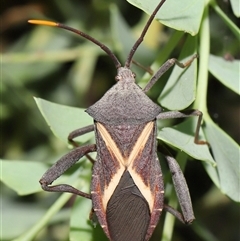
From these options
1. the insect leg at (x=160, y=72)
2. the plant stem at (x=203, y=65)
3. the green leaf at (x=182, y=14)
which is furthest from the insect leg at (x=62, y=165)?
the green leaf at (x=182, y=14)

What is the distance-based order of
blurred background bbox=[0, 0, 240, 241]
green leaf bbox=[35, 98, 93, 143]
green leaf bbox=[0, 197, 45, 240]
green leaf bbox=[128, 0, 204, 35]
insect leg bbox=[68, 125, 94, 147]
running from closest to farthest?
green leaf bbox=[128, 0, 204, 35] < green leaf bbox=[35, 98, 93, 143] < insect leg bbox=[68, 125, 94, 147] < green leaf bbox=[0, 197, 45, 240] < blurred background bbox=[0, 0, 240, 241]

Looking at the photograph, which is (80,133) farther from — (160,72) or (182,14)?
(182,14)

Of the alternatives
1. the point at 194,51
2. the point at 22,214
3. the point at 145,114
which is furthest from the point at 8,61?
the point at 194,51

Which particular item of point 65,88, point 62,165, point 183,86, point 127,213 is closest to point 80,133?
point 62,165

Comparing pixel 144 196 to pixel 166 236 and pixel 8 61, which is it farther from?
pixel 8 61

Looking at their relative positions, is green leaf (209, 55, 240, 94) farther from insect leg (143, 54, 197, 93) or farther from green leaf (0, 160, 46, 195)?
green leaf (0, 160, 46, 195)

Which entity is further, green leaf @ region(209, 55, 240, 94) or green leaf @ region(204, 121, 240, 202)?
green leaf @ region(209, 55, 240, 94)

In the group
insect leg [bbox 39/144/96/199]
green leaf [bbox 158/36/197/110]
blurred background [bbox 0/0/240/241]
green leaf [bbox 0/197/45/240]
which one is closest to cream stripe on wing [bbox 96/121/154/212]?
insect leg [bbox 39/144/96/199]
